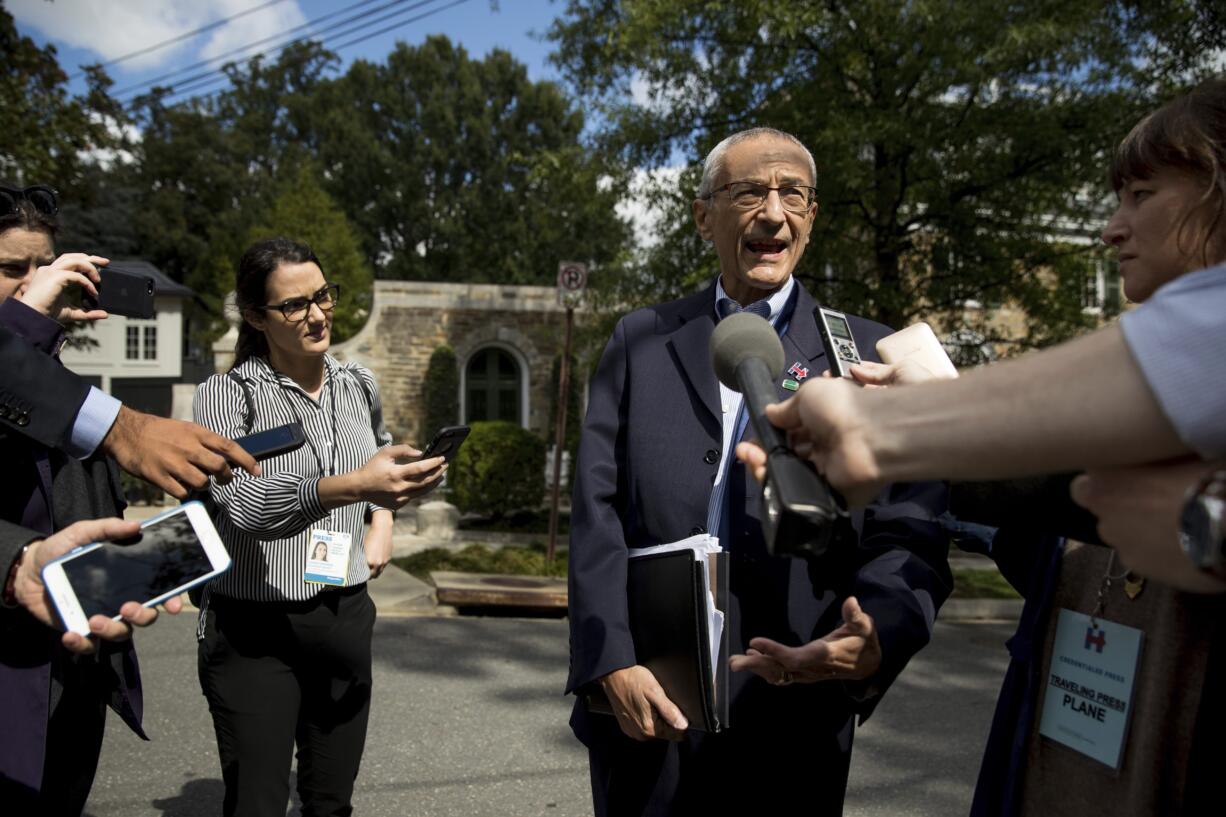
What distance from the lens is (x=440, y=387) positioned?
23.4 metres

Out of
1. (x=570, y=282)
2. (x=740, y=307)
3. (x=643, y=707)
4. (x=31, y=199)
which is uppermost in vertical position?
(x=570, y=282)

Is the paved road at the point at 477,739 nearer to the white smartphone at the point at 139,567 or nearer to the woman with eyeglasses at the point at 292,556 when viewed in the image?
the woman with eyeglasses at the point at 292,556

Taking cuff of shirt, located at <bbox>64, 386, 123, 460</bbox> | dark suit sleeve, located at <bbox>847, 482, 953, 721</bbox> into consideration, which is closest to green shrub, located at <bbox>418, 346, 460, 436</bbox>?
cuff of shirt, located at <bbox>64, 386, 123, 460</bbox>

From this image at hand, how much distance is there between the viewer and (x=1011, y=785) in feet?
5.73

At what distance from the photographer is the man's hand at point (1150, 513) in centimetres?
100

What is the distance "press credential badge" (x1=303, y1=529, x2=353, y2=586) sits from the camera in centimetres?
302

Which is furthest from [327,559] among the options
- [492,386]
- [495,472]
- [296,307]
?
[492,386]

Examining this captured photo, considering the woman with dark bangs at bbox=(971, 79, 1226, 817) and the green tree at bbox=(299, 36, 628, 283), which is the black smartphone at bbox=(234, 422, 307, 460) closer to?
the woman with dark bangs at bbox=(971, 79, 1226, 817)

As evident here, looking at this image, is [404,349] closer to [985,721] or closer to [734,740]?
[985,721]

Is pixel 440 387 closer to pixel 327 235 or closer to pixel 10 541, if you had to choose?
pixel 327 235

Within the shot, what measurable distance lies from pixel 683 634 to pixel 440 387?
2169 centimetres

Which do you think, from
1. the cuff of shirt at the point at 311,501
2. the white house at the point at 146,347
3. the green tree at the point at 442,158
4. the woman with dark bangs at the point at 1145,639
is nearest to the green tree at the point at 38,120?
the cuff of shirt at the point at 311,501

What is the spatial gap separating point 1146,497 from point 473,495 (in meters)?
13.7

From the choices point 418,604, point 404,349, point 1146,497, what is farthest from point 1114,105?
point 404,349
